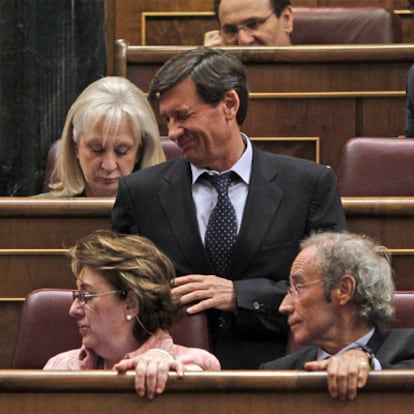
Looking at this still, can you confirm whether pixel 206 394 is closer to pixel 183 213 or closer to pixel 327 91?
pixel 183 213

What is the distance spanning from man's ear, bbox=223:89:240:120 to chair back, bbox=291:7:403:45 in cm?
84

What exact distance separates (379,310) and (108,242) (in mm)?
246

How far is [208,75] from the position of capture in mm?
1355

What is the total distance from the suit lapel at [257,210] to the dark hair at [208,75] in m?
0.07

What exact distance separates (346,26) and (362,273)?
106 centimetres

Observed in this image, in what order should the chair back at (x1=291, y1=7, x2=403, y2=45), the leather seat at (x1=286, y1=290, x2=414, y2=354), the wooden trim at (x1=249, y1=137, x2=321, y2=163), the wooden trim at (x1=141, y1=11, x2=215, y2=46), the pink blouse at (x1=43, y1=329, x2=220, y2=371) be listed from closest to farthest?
1. the pink blouse at (x1=43, y1=329, x2=220, y2=371)
2. the leather seat at (x1=286, y1=290, x2=414, y2=354)
3. the wooden trim at (x1=249, y1=137, x2=321, y2=163)
4. the chair back at (x1=291, y1=7, x2=403, y2=45)
5. the wooden trim at (x1=141, y1=11, x2=215, y2=46)

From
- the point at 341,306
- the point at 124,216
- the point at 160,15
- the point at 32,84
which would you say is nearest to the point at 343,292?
the point at 341,306

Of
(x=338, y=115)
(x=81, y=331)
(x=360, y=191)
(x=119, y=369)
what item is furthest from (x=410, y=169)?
(x=119, y=369)

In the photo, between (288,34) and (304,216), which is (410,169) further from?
(288,34)

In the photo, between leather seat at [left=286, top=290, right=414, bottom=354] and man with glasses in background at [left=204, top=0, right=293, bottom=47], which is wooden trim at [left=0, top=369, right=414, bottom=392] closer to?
leather seat at [left=286, top=290, right=414, bottom=354]

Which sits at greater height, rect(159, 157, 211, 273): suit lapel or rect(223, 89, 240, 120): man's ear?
rect(223, 89, 240, 120): man's ear

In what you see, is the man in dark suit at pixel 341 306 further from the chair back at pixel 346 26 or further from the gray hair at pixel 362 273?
the chair back at pixel 346 26

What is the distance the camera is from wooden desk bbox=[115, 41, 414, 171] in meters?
1.90

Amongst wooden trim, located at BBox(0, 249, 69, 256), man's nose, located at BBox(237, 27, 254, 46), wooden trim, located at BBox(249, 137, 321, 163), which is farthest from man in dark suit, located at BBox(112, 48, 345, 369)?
man's nose, located at BBox(237, 27, 254, 46)
